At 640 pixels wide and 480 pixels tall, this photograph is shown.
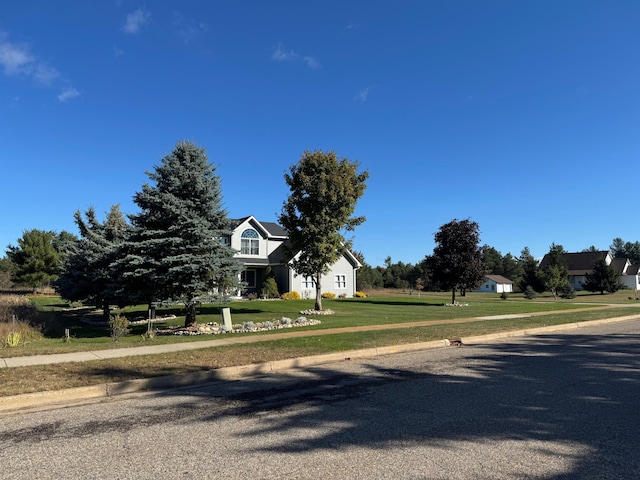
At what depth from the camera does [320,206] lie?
2323cm

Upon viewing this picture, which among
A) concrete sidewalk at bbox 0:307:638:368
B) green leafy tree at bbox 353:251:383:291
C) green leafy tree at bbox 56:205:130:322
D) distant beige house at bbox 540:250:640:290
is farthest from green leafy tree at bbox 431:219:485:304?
distant beige house at bbox 540:250:640:290

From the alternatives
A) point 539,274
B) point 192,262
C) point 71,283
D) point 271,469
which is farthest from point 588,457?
point 539,274

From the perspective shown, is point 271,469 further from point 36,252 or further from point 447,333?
point 36,252

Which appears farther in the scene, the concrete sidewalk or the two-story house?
the two-story house

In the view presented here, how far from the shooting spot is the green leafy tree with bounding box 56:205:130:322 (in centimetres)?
2256

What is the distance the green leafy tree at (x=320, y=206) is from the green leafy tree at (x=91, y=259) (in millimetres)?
8663

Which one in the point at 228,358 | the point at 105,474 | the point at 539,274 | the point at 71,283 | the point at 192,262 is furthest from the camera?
the point at 539,274

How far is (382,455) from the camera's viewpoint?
4.48 metres

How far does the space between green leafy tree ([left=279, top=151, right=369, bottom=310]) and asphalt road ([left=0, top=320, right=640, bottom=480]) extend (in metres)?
14.7

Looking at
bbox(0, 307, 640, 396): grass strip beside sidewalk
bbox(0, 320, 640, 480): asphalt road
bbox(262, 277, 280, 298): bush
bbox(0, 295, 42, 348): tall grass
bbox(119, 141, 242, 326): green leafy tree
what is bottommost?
bbox(0, 320, 640, 480): asphalt road

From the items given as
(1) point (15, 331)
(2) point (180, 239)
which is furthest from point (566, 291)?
(1) point (15, 331)

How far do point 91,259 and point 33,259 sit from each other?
130ft

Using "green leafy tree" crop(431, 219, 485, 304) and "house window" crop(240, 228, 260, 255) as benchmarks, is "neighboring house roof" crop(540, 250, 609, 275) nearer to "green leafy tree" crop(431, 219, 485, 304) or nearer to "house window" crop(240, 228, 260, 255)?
"green leafy tree" crop(431, 219, 485, 304)

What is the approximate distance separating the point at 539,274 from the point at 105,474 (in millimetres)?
54789
